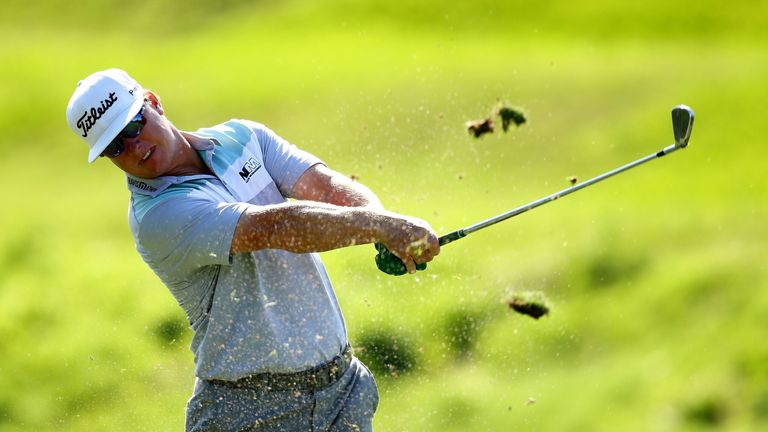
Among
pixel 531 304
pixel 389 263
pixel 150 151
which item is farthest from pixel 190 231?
pixel 531 304

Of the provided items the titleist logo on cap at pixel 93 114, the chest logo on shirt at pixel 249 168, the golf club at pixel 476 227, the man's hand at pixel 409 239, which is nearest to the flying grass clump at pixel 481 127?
the golf club at pixel 476 227

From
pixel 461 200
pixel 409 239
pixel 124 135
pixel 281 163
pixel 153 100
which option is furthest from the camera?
pixel 461 200

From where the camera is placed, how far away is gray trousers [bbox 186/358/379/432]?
457 centimetres

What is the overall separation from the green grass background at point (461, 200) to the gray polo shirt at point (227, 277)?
289 cm

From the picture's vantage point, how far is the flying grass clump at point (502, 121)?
6.38 meters

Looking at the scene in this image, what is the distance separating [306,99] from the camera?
13562mm

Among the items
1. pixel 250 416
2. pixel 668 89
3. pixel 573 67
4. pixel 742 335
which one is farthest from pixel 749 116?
pixel 250 416

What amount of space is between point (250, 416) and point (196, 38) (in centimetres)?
1267

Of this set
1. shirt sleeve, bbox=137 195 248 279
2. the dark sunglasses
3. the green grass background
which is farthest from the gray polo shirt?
the green grass background

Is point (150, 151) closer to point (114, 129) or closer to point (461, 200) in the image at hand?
point (114, 129)

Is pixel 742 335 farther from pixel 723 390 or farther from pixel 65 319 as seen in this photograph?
pixel 65 319

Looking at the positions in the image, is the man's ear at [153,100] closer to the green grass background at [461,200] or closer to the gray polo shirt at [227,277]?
the gray polo shirt at [227,277]

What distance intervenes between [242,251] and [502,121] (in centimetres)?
247

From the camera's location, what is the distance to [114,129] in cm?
432
